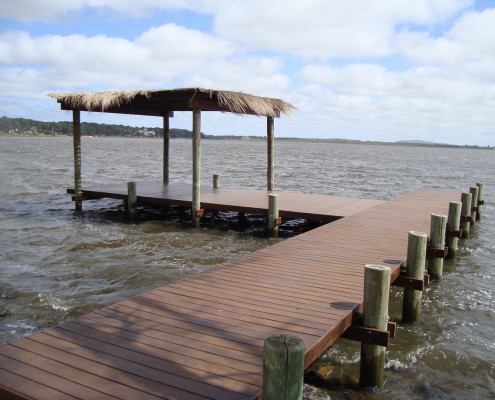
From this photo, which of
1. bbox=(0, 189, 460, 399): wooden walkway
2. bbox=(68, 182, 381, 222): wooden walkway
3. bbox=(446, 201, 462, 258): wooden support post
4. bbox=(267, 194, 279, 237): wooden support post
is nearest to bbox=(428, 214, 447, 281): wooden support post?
bbox=(0, 189, 460, 399): wooden walkway

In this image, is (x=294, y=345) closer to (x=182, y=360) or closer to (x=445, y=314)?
(x=182, y=360)

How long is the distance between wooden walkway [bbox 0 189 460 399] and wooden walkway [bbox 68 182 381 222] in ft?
14.0

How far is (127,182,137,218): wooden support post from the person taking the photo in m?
12.6

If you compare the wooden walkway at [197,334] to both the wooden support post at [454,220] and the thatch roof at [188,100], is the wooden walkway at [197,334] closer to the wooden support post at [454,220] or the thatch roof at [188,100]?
the wooden support post at [454,220]

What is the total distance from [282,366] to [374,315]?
6.37ft

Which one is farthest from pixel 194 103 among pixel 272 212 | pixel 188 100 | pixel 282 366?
pixel 282 366

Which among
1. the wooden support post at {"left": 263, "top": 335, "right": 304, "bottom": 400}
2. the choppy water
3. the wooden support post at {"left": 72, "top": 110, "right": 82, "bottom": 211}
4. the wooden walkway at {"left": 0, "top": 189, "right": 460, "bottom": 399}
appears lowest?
the choppy water

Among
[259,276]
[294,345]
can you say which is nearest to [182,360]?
[294,345]

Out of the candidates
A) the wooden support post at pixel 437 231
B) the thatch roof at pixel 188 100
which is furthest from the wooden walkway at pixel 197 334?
the thatch roof at pixel 188 100

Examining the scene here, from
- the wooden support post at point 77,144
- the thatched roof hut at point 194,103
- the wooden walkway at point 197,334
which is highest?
the thatched roof hut at point 194,103

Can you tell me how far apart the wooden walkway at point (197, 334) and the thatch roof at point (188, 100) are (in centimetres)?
534

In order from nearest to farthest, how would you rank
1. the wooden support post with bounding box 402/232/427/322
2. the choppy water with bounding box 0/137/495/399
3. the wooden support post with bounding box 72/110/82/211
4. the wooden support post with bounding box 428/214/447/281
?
the choppy water with bounding box 0/137/495/399 → the wooden support post with bounding box 402/232/427/322 → the wooden support post with bounding box 428/214/447/281 → the wooden support post with bounding box 72/110/82/211

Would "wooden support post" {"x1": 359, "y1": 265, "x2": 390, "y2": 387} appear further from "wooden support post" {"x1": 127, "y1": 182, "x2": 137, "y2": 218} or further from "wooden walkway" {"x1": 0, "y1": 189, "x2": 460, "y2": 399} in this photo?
"wooden support post" {"x1": 127, "y1": 182, "x2": 137, "y2": 218}

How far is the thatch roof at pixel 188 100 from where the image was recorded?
Result: 1062 cm
